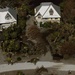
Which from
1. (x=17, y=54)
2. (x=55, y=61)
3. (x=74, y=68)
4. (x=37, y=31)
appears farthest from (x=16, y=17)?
(x=74, y=68)

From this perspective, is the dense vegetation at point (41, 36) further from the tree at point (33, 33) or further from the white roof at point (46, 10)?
the white roof at point (46, 10)

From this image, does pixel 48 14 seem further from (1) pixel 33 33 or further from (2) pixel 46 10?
(1) pixel 33 33

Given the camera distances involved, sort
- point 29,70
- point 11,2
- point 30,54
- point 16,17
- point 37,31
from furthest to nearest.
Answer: point 11,2, point 16,17, point 37,31, point 30,54, point 29,70

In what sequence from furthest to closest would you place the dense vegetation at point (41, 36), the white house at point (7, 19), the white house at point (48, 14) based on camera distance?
the white house at point (48, 14), the white house at point (7, 19), the dense vegetation at point (41, 36)

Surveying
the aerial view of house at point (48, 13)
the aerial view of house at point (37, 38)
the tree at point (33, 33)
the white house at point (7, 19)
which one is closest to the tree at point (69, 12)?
the aerial view of house at point (37, 38)

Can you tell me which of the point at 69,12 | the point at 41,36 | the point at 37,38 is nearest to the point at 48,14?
the point at 69,12

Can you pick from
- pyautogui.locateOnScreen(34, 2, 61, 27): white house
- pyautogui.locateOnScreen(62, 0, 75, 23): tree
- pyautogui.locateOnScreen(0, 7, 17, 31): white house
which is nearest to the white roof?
pyautogui.locateOnScreen(34, 2, 61, 27): white house

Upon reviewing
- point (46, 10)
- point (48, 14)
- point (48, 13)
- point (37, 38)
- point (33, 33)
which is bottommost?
point (37, 38)

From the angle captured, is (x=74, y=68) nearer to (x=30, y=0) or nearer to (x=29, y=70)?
(x=29, y=70)
